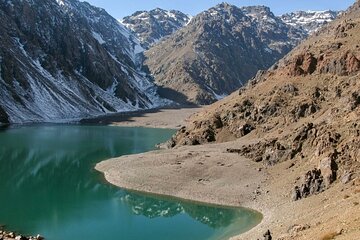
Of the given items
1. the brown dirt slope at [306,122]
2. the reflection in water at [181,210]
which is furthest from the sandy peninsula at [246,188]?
the reflection in water at [181,210]

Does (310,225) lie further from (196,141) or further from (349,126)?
(196,141)

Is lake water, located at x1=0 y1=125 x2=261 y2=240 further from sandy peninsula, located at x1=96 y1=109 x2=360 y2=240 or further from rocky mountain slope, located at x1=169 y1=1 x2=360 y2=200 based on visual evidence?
rocky mountain slope, located at x1=169 y1=1 x2=360 y2=200

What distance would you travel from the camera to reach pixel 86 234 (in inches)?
2391

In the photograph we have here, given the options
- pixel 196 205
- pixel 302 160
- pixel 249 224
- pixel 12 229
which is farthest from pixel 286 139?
pixel 12 229

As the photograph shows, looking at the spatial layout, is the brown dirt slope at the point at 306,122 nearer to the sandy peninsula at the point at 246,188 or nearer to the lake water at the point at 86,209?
the sandy peninsula at the point at 246,188

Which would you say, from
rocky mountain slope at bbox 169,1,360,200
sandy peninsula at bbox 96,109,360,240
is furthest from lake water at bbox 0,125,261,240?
rocky mountain slope at bbox 169,1,360,200

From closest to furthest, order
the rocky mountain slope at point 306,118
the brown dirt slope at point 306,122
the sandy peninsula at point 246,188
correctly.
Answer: the sandy peninsula at point 246,188 < the brown dirt slope at point 306,122 < the rocky mountain slope at point 306,118

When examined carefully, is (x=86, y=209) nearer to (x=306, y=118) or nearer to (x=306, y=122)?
(x=306, y=122)

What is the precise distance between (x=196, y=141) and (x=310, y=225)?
81210mm

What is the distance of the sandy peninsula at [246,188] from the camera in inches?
1820

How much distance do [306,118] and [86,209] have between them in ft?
194

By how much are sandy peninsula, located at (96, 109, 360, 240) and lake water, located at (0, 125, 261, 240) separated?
2.98 meters

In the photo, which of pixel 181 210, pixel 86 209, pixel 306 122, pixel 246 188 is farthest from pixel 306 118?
pixel 86 209

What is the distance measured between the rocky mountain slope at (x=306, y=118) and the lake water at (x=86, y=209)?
44.7ft
